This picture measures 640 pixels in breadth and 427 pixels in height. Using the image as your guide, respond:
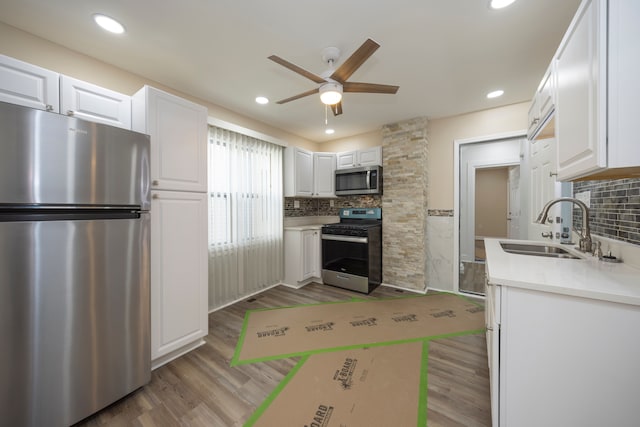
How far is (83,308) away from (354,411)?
5.45 feet

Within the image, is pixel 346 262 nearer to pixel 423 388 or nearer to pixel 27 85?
pixel 423 388

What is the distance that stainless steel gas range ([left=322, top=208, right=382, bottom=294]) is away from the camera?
3.25 metres

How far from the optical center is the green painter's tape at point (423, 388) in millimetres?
1325

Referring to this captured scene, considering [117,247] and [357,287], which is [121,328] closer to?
[117,247]

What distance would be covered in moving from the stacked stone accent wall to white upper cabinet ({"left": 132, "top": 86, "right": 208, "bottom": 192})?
8.35 feet

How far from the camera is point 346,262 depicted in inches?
135

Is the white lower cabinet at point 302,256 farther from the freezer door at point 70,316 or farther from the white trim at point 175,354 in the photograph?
the freezer door at point 70,316

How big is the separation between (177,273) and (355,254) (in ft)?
Answer: 7.28

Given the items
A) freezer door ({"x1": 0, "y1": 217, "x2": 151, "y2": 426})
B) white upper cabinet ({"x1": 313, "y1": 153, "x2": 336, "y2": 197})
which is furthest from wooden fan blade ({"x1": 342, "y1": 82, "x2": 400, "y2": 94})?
white upper cabinet ({"x1": 313, "y1": 153, "x2": 336, "y2": 197})

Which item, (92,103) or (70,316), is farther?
(92,103)

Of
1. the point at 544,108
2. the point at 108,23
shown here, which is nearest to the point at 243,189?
the point at 108,23

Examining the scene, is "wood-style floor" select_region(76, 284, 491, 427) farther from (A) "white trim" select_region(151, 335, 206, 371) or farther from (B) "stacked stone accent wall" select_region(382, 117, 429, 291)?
(B) "stacked stone accent wall" select_region(382, 117, 429, 291)

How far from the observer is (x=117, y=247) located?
1.42m

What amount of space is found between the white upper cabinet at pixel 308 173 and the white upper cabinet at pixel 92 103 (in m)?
2.07
